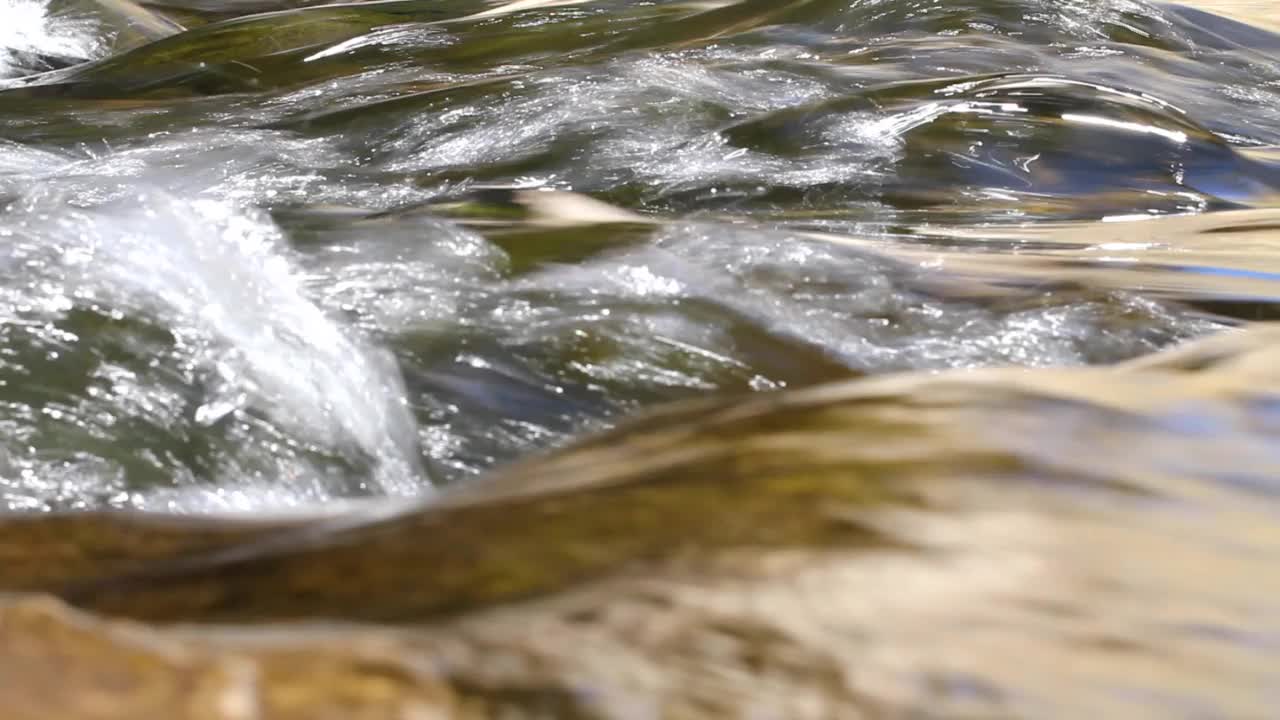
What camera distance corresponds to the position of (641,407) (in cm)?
188

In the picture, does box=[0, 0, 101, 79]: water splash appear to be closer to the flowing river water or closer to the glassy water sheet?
the glassy water sheet

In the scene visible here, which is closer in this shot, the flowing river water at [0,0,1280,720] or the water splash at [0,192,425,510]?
the flowing river water at [0,0,1280,720]

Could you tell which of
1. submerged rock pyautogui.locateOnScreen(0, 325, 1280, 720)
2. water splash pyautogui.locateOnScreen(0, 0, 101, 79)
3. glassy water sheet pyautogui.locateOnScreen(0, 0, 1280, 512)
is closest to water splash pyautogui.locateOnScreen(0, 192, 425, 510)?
glassy water sheet pyautogui.locateOnScreen(0, 0, 1280, 512)

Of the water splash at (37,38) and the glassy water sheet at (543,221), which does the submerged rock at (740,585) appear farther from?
the water splash at (37,38)

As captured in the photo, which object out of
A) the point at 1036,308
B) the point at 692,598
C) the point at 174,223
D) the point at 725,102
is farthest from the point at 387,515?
the point at 725,102

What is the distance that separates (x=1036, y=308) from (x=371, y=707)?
1793 millimetres

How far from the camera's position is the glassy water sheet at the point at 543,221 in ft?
5.82

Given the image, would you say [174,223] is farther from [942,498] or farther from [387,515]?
[942,498]

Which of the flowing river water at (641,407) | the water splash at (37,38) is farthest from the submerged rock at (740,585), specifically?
the water splash at (37,38)

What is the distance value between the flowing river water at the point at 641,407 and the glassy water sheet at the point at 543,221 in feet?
0.03

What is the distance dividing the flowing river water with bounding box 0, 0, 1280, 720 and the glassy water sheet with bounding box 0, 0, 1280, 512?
10 millimetres

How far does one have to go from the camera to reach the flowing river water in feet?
3.30

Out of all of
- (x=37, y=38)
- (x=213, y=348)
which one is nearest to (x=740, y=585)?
(x=213, y=348)

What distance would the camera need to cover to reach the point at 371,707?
2.94 feet
